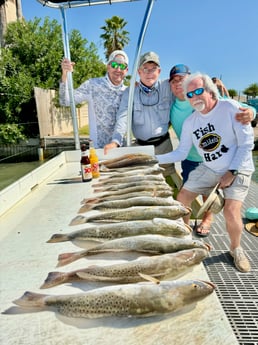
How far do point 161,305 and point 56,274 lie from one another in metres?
0.56

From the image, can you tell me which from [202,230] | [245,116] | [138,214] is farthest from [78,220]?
[202,230]

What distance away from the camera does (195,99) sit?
335 cm

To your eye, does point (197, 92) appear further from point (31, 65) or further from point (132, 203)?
point (31, 65)

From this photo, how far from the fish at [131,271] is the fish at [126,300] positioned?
97mm

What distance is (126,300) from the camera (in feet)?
4.58

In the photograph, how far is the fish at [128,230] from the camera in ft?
6.67

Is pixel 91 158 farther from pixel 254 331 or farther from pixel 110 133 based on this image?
pixel 254 331

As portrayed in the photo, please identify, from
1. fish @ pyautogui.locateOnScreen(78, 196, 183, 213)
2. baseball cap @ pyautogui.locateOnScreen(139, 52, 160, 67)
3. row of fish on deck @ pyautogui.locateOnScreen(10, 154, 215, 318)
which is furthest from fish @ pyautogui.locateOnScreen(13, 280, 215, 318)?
baseball cap @ pyautogui.locateOnScreen(139, 52, 160, 67)

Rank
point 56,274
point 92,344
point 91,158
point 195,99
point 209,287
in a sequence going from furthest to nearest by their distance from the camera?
1. point 91,158
2. point 195,99
3. point 56,274
4. point 209,287
5. point 92,344

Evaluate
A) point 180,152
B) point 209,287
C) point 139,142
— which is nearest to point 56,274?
point 209,287

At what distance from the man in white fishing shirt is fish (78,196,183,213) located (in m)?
0.94

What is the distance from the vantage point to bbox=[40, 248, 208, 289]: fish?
1.59 metres

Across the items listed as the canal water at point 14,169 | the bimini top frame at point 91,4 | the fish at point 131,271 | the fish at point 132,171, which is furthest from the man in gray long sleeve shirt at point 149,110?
the canal water at point 14,169

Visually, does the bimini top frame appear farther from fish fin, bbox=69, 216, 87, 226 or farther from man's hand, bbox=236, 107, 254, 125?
fish fin, bbox=69, 216, 87, 226
